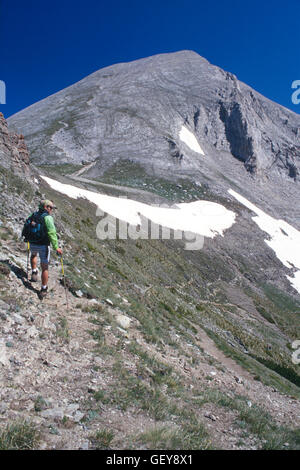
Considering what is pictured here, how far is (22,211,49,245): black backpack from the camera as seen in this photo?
7.91 meters

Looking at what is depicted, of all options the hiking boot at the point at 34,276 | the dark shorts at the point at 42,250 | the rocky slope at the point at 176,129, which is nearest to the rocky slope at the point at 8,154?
the dark shorts at the point at 42,250

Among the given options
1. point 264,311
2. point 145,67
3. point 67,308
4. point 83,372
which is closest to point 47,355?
point 83,372

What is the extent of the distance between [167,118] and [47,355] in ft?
323

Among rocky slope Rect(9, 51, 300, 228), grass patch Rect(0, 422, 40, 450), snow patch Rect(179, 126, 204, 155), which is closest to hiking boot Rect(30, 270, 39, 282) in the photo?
grass patch Rect(0, 422, 40, 450)

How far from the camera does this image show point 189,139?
301 ft

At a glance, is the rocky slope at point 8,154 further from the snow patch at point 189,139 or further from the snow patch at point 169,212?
the snow patch at point 189,139

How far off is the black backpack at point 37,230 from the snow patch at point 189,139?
84334 millimetres

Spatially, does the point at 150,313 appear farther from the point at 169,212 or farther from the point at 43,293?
the point at 169,212

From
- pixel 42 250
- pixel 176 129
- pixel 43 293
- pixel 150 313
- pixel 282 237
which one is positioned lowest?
pixel 150 313

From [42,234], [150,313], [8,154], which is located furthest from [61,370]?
[8,154]

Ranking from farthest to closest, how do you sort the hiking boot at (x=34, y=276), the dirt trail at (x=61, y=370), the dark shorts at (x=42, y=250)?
the hiking boot at (x=34, y=276) < the dark shorts at (x=42, y=250) < the dirt trail at (x=61, y=370)

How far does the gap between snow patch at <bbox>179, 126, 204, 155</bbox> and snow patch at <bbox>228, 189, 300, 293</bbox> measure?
2586cm

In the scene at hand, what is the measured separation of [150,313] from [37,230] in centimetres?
637

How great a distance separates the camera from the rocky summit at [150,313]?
5207mm
